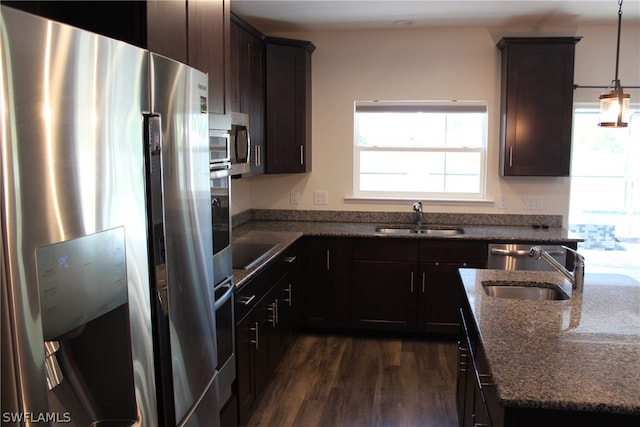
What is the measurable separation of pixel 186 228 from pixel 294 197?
3.20 metres

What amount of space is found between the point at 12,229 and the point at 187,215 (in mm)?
693

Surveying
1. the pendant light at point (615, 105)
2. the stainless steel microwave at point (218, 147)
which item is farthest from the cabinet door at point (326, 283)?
the pendant light at point (615, 105)

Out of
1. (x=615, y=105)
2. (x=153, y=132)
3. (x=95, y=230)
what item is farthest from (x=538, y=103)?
(x=95, y=230)

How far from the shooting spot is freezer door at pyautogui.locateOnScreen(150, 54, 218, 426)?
138 centimetres

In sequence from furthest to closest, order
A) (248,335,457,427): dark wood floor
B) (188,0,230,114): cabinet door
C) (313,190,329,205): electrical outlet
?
1. (313,190,329,205): electrical outlet
2. (248,335,457,427): dark wood floor
3. (188,0,230,114): cabinet door

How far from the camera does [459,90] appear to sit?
4.39 meters

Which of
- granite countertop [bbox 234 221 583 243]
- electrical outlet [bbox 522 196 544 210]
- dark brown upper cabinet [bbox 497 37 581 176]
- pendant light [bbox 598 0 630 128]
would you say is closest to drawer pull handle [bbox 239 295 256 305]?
granite countertop [bbox 234 221 583 243]

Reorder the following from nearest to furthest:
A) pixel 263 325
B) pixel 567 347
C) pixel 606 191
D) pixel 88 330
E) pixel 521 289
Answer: pixel 88 330 < pixel 567 347 < pixel 521 289 < pixel 263 325 < pixel 606 191

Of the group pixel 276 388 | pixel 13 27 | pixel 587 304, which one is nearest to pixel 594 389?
pixel 587 304

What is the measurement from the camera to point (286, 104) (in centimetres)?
423

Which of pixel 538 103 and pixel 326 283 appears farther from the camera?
pixel 326 283

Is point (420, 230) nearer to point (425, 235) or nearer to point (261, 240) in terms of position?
point (425, 235)

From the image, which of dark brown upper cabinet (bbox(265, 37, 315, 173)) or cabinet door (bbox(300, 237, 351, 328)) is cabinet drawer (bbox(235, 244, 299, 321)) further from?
dark brown upper cabinet (bbox(265, 37, 315, 173))

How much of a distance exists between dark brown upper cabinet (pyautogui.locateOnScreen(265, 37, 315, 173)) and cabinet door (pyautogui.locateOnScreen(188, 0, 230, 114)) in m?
1.78
